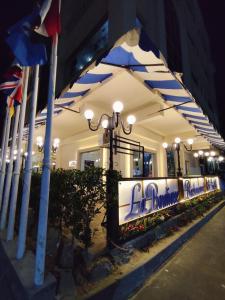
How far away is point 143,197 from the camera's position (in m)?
3.77

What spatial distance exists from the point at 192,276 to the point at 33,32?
474 centimetres

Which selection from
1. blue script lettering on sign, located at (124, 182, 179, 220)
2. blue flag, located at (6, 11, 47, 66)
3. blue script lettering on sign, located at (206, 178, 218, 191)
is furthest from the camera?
blue script lettering on sign, located at (206, 178, 218, 191)

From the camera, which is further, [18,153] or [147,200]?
[147,200]

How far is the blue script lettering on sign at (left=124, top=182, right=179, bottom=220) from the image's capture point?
11.3ft

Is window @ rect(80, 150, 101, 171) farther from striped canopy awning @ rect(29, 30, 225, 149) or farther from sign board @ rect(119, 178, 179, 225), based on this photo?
sign board @ rect(119, 178, 179, 225)

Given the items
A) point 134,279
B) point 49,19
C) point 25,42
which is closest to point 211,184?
point 134,279

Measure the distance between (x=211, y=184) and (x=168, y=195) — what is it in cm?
609

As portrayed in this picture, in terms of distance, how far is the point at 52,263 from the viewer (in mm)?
2516

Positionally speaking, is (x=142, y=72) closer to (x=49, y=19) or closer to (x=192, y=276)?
(x=49, y=19)

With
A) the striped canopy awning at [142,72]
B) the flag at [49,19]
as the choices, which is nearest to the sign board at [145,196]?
the striped canopy awning at [142,72]

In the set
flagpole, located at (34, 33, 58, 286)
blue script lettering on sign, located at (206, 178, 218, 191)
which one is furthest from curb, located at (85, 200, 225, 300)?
blue script lettering on sign, located at (206, 178, 218, 191)

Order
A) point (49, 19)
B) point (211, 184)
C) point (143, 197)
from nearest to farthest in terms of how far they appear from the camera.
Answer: point (49, 19) < point (143, 197) < point (211, 184)

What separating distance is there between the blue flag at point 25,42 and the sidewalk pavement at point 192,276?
3830 mm

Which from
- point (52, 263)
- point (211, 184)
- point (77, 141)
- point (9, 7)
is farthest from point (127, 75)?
point (211, 184)
